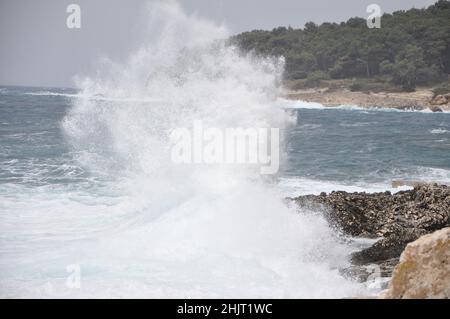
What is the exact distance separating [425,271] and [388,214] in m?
6.09

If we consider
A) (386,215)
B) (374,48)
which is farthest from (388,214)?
(374,48)

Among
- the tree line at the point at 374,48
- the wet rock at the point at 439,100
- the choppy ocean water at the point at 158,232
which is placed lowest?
the choppy ocean water at the point at 158,232

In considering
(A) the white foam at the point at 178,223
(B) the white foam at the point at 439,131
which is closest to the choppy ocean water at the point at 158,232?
(A) the white foam at the point at 178,223

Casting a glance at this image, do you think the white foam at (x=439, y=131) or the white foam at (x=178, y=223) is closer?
the white foam at (x=178, y=223)

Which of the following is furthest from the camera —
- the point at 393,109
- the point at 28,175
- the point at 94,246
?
the point at 393,109

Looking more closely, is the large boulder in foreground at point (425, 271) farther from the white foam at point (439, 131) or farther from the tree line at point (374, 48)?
the tree line at point (374, 48)

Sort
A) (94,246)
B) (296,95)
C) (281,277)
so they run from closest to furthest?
(281,277)
(94,246)
(296,95)

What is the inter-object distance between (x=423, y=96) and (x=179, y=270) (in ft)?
245

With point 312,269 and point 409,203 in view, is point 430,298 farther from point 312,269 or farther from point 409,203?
point 409,203

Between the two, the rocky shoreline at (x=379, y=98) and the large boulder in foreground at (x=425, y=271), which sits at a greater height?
the rocky shoreline at (x=379, y=98)

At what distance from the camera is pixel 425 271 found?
21.6 feet

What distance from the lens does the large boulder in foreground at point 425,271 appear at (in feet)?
21.2

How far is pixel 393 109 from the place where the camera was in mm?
71500
